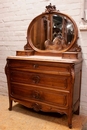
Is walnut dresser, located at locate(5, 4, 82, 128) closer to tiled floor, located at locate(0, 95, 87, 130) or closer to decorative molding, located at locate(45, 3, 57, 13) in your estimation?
decorative molding, located at locate(45, 3, 57, 13)

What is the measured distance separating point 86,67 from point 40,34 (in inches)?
35.4

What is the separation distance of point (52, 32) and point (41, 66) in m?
0.65

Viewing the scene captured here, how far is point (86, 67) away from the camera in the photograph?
79.2 inches

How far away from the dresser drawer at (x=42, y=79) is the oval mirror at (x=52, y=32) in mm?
518

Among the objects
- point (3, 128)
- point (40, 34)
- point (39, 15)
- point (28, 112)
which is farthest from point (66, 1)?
point (3, 128)

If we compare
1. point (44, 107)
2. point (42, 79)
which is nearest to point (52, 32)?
point (42, 79)

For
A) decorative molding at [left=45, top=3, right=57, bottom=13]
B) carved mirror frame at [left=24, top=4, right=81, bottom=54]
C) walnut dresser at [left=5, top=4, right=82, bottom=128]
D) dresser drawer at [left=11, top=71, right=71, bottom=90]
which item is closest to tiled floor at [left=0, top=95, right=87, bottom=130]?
walnut dresser at [left=5, top=4, right=82, bottom=128]

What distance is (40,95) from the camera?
6.20 feet

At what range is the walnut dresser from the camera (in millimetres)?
1716

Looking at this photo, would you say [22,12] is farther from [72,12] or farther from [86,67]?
[86,67]

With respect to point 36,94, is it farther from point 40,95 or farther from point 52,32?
point 52,32

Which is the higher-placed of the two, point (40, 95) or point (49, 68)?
point (49, 68)

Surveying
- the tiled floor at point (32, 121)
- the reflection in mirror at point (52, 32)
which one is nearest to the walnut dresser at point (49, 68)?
the reflection in mirror at point (52, 32)

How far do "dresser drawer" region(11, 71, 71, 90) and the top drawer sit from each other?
2.5 inches
